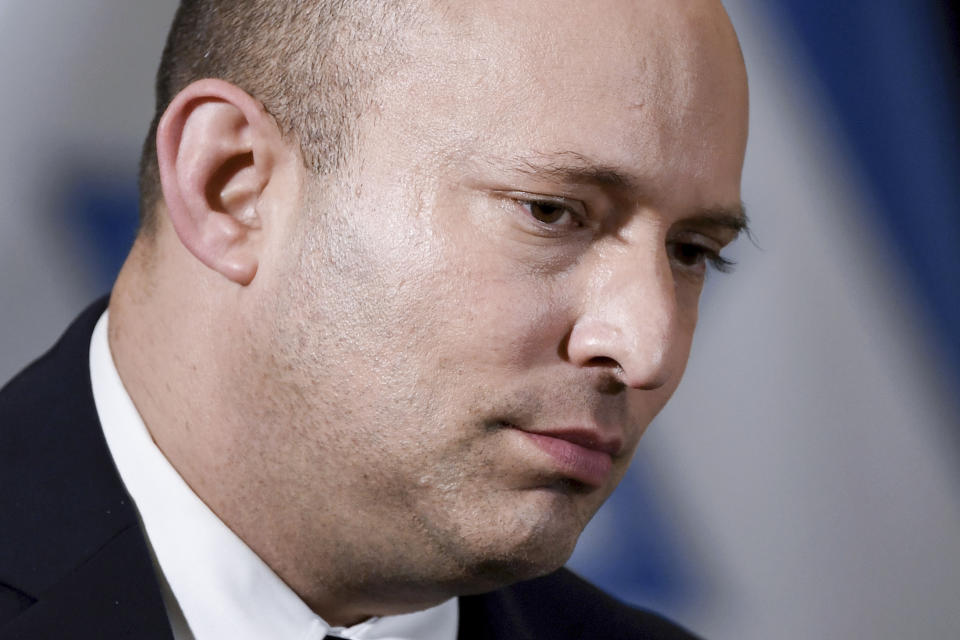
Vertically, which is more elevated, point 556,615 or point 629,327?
point 629,327

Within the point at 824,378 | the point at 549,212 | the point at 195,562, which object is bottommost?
the point at 195,562

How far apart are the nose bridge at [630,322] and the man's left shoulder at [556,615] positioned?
55 cm

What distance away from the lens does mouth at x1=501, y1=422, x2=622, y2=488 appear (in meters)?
1.19

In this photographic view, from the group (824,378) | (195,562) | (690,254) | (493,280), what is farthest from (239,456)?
(824,378)

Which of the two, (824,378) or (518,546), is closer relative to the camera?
(518,546)

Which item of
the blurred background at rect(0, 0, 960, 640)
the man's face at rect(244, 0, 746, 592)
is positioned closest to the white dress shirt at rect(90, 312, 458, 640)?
the man's face at rect(244, 0, 746, 592)

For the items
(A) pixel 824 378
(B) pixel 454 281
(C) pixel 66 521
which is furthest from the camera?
(A) pixel 824 378

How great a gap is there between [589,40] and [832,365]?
1.49 m

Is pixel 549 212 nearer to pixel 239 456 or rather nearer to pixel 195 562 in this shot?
pixel 239 456

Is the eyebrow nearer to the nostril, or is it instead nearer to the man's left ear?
the nostril

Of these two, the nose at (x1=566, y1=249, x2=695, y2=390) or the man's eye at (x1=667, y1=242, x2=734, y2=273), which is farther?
the man's eye at (x1=667, y1=242, x2=734, y2=273)

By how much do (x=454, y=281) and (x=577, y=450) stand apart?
22 centimetres

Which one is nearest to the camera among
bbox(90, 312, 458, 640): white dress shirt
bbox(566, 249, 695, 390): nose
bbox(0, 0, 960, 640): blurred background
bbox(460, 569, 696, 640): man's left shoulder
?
bbox(566, 249, 695, 390): nose

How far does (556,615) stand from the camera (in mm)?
1723
